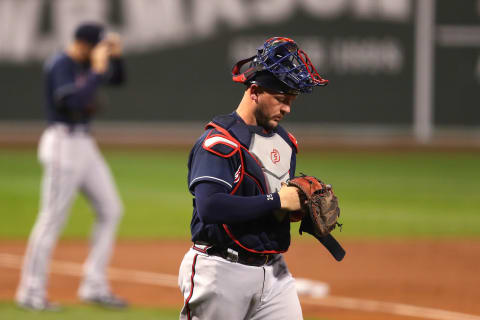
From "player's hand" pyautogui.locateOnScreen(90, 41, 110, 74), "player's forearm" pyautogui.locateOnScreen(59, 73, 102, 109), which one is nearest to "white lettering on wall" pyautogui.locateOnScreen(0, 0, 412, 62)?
"player's hand" pyautogui.locateOnScreen(90, 41, 110, 74)

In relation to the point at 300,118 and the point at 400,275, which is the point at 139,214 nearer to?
the point at 400,275

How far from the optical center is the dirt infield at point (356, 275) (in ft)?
23.9

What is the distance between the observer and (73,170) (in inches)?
270

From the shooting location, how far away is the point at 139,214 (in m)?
13.0

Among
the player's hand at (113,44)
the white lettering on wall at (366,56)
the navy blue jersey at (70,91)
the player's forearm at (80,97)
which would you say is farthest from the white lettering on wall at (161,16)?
the player's forearm at (80,97)

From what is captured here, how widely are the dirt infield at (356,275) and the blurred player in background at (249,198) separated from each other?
3.22 meters

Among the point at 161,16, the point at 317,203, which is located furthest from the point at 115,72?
the point at 161,16

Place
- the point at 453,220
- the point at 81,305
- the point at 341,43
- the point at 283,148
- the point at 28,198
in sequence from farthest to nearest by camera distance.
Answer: the point at 341,43
the point at 28,198
the point at 453,220
the point at 81,305
the point at 283,148

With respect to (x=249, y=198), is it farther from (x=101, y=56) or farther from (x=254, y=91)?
(x=101, y=56)

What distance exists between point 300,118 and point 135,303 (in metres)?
14.3

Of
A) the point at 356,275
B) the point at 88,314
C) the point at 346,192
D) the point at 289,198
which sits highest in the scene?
the point at 289,198

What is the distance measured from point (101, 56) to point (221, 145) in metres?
3.76

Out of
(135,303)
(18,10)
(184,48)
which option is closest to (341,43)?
(184,48)

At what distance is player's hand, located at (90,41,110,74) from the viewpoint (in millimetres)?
7145
